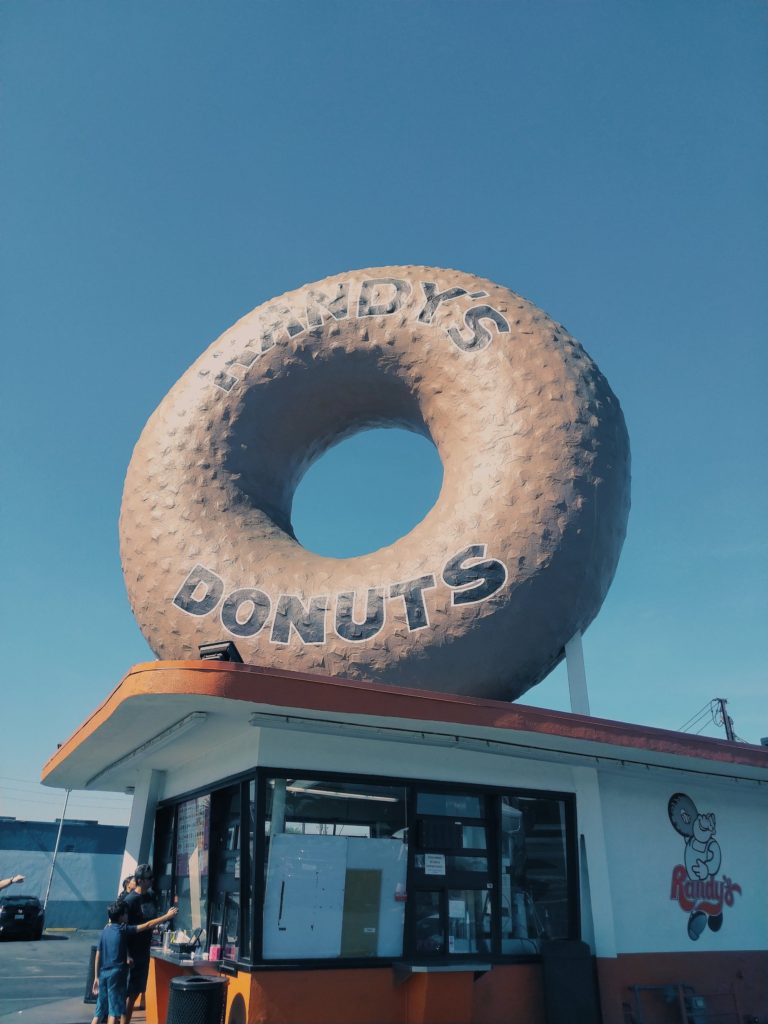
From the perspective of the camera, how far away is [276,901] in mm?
6566

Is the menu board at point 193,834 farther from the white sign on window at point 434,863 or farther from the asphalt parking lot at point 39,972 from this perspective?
the asphalt parking lot at point 39,972

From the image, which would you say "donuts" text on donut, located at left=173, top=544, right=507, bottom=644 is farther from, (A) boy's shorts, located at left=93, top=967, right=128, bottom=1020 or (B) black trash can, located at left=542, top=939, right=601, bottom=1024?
(B) black trash can, located at left=542, top=939, right=601, bottom=1024

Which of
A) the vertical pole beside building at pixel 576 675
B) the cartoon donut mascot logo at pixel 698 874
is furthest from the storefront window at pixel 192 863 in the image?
the cartoon donut mascot logo at pixel 698 874

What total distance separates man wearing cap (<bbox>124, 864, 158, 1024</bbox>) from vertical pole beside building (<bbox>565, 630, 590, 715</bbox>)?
166 inches

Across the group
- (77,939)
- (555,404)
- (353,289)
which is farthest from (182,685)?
(77,939)

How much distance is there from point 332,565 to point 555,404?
114 inches

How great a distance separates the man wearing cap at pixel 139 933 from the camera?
689 cm

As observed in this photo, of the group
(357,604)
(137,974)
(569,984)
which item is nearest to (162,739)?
(137,974)

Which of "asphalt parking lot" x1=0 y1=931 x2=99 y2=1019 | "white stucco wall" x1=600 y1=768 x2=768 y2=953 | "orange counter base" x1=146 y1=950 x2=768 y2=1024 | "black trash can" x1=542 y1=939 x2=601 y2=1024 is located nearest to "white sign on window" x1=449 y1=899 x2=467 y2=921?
"orange counter base" x1=146 y1=950 x2=768 y2=1024

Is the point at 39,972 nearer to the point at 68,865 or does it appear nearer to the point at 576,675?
the point at 576,675

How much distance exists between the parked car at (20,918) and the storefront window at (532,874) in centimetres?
1811

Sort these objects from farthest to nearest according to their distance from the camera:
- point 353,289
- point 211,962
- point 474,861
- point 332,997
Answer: point 353,289, point 474,861, point 211,962, point 332,997

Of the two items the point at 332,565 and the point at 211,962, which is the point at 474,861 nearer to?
the point at 211,962

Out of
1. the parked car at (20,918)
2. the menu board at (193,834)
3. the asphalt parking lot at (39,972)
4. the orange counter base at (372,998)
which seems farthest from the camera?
the parked car at (20,918)
